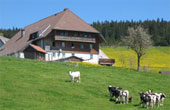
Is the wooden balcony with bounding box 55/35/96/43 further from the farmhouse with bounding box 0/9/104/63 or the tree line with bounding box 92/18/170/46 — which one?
the tree line with bounding box 92/18/170/46

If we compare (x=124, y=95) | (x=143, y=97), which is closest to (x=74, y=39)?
(x=124, y=95)

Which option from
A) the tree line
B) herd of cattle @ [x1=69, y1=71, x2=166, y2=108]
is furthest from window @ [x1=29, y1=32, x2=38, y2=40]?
the tree line

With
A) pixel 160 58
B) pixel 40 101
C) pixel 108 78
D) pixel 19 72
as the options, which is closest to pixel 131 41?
pixel 108 78

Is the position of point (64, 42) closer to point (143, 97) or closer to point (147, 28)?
point (143, 97)

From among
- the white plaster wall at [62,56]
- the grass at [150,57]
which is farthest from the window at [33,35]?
the grass at [150,57]

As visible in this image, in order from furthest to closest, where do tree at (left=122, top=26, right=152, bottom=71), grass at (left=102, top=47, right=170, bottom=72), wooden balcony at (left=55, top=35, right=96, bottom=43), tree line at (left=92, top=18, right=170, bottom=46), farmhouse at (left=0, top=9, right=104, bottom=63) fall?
tree line at (left=92, top=18, right=170, bottom=46)
grass at (left=102, top=47, right=170, bottom=72)
wooden balcony at (left=55, top=35, right=96, bottom=43)
farmhouse at (left=0, top=9, right=104, bottom=63)
tree at (left=122, top=26, right=152, bottom=71)

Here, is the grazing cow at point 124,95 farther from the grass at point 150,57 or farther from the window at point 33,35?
the grass at point 150,57

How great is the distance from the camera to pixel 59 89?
3055cm

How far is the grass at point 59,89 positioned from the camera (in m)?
24.8

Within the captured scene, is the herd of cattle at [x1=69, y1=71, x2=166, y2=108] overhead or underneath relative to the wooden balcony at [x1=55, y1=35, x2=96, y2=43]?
underneath

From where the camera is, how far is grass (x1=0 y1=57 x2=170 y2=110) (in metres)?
24.8

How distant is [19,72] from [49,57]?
3541 centimetres

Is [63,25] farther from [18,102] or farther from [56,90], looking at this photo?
[18,102]

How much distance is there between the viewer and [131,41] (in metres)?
70.4
